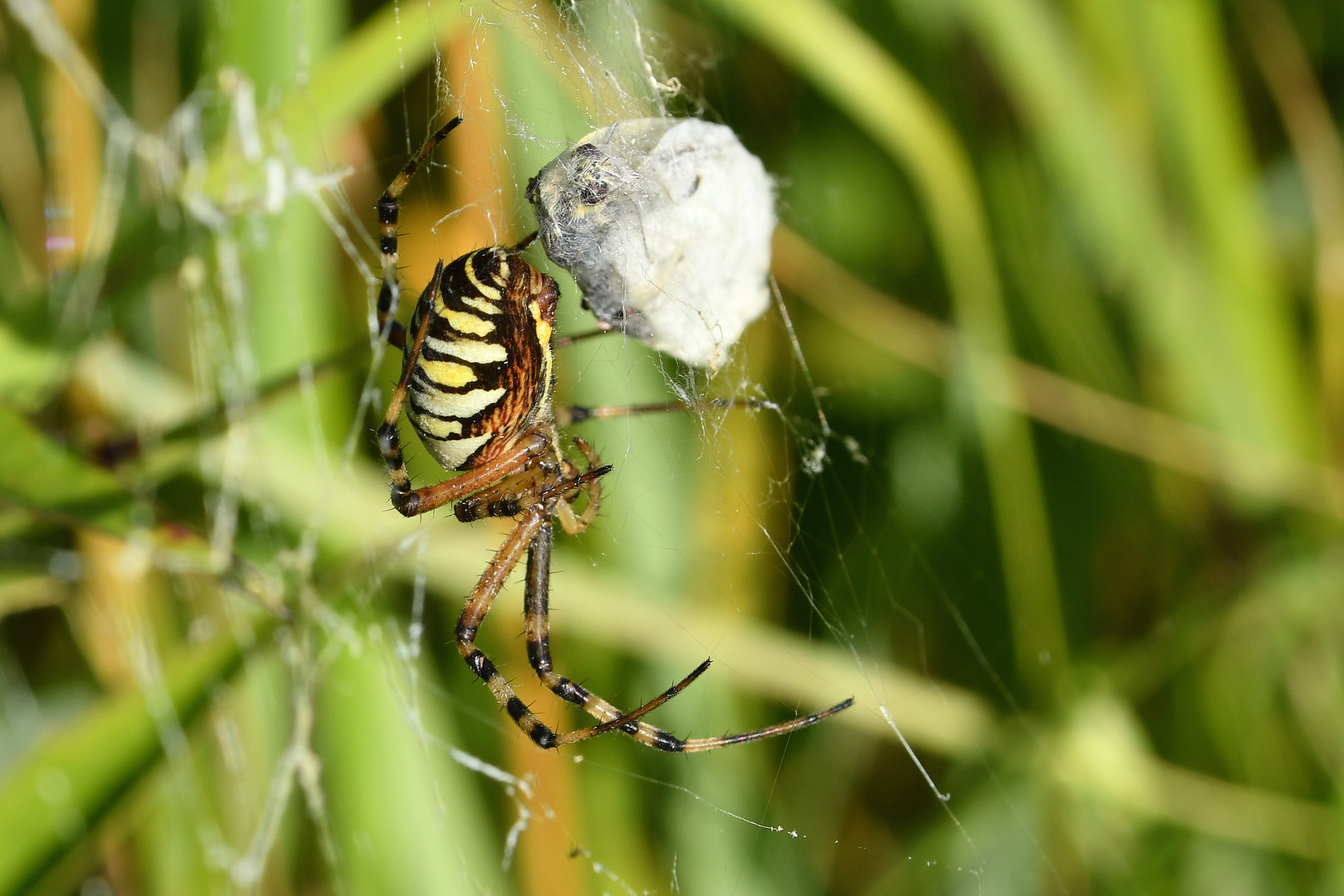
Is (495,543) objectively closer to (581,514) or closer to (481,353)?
(581,514)

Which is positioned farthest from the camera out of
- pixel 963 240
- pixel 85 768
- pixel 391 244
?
pixel 963 240

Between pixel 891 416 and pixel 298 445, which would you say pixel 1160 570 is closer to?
pixel 891 416

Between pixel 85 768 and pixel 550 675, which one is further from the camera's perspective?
pixel 550 675

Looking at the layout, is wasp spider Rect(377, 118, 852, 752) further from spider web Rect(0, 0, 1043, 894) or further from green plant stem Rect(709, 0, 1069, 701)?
green plant stem Rect(709, 0, 1069, 701)

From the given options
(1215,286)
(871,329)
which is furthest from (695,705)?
(1215,286)

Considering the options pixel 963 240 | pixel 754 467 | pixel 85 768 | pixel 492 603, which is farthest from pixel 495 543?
pixel 963 240

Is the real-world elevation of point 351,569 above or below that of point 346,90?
below

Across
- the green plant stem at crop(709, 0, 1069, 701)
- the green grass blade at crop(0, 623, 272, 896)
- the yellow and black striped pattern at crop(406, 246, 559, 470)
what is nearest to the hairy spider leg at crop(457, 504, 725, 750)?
the yellow and black striped pattern at crop(406, 246, 559, 470)
